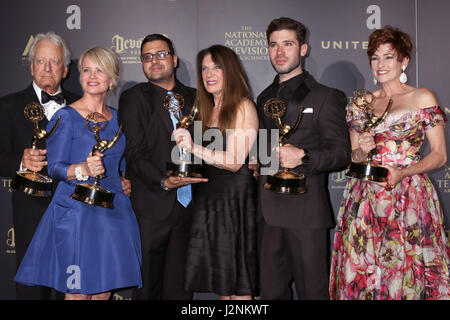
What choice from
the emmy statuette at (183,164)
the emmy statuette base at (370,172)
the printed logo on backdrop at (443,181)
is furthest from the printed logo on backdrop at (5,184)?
the printed logo on backdrop at (443,181)

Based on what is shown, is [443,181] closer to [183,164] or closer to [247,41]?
[247,41]

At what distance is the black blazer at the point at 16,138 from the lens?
3205 mm

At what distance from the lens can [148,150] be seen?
3.16m

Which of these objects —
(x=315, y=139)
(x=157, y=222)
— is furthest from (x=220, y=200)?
(x=315, y=139)

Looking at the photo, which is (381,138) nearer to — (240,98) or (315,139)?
(315,139)

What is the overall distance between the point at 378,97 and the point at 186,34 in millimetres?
1739

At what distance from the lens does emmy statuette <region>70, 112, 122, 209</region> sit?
2.62 metres

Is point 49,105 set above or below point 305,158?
above

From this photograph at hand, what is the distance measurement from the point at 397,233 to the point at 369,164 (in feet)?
1.54

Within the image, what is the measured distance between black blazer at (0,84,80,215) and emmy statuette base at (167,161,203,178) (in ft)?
3.37

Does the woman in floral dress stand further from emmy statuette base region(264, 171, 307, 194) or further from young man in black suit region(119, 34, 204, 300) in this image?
young man in black suit region(119, 34, 204, 300)

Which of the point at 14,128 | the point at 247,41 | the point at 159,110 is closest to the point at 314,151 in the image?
the point at 159,110

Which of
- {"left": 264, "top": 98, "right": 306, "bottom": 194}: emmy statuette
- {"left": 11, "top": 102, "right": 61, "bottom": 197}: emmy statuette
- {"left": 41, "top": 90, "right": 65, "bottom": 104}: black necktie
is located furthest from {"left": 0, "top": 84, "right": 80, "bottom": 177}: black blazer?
{"left": 264, "top": 98, "right": 306, "bottom": 194}: emmy statuette

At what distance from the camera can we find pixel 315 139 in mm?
2902
